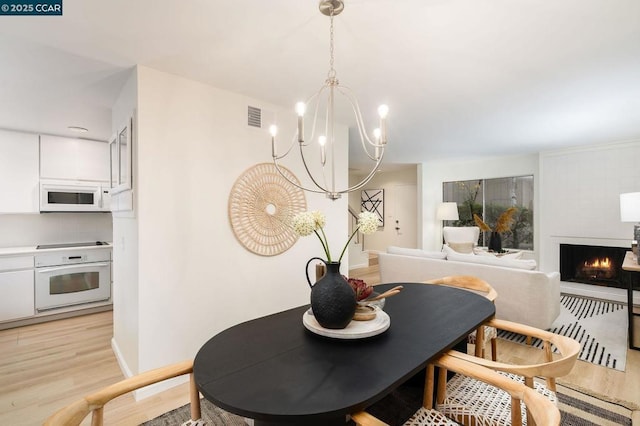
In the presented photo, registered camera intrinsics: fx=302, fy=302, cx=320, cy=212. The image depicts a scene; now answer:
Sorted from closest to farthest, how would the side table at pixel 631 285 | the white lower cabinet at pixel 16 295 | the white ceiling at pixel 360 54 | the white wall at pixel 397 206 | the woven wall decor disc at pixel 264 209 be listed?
the white ceiling at pixel 360 54
the woven wall decor disc at pixel 264 209
the side table at pixel 631 285
the white lower cabinet at pixel 16 295
the white wall at pixel 397 206

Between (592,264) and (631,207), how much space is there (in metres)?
2.16

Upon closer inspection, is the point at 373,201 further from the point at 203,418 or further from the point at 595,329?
the point at 203,418

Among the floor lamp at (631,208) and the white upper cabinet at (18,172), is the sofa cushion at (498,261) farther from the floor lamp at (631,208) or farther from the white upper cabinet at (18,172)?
the white upper cabinet at (18,172)

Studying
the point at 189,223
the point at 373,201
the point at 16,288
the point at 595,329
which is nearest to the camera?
the point at 189,223

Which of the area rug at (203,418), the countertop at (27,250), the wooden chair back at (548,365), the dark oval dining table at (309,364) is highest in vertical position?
the countertop at (27,250)

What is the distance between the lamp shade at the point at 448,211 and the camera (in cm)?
→ 618

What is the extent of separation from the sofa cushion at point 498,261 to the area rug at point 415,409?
1206 mm

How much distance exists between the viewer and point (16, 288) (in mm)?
3521

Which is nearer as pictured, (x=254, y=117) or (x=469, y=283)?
(x=469, y=283)

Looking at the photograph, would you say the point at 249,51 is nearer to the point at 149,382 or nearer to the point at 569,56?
the point at 149,382

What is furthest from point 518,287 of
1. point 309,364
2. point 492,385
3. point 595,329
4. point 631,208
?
point 309,364

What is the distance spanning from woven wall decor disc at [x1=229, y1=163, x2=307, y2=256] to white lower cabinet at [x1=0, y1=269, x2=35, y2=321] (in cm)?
294

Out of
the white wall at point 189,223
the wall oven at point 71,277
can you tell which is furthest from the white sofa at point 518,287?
the wall oven at point 71,277

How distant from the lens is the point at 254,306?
9.30ft
